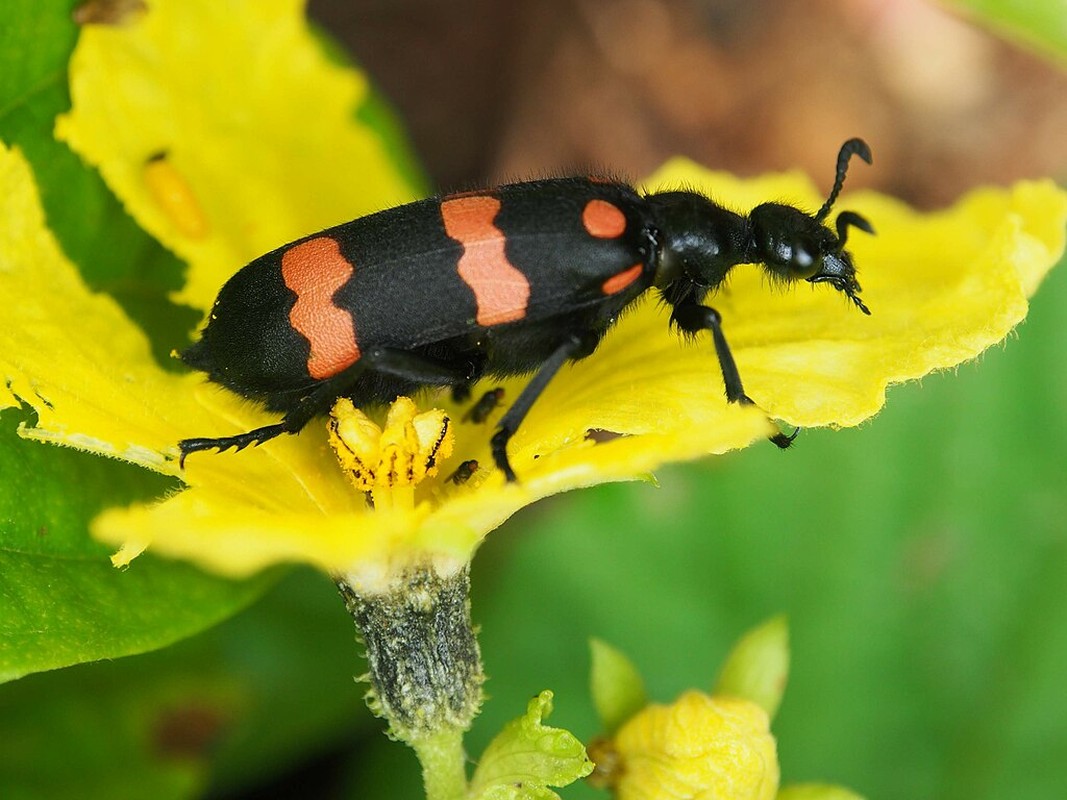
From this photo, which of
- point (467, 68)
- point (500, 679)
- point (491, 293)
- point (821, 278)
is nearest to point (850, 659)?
A: point (500, 679)

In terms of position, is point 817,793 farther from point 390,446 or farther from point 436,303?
point 436,303

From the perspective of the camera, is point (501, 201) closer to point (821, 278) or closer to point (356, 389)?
point (356, 389)

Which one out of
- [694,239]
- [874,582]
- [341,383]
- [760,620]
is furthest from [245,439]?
[874,582]

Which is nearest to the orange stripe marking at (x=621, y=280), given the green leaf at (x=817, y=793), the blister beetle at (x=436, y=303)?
the blister beetle at (x=436, y=303)

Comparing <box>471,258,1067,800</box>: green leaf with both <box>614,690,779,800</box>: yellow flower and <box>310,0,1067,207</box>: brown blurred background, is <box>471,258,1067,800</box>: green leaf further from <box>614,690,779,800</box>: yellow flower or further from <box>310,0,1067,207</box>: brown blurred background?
<box>310,0,1067,207</box>: brown blurred background

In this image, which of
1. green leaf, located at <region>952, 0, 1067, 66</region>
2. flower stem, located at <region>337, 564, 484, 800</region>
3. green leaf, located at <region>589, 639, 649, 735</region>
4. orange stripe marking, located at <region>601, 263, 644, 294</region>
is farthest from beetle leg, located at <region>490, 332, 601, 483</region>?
green leaf, located at <region>952, 0, 1067, 66</region>
